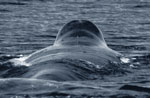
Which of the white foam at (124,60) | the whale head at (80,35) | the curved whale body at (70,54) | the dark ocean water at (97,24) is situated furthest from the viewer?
the whale head at (80,35)

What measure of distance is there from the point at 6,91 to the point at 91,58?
5265 mm

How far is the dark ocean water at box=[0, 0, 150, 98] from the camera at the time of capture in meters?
11.9

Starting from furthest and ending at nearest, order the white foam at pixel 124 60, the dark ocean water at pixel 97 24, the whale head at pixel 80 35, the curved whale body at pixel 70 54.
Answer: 1. the whale head at pixel 80 35
2. the white foam at pixel 124 60
3. the curved whale body at pixel 70 54
4. the dark ocean water at pixel 97 24

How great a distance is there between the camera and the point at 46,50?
59.2 ft

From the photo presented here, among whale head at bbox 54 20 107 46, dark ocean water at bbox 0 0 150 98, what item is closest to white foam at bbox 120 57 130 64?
dark ocean water at bbox 0 0 150 98

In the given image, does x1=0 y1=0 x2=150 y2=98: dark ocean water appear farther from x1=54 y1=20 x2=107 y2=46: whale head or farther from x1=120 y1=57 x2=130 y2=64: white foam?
x1=54 y1=20 x2=107 y2=46: whale head

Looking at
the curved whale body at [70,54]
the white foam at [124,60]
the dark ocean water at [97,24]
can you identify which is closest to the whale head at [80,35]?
the curved whale body at [70,54]

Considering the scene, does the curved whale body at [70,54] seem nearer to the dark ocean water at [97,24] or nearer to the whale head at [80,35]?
Result: the whale head at [80,35]

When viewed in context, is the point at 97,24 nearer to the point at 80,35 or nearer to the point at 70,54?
the point at 80,35

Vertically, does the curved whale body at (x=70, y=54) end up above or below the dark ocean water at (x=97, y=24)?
above

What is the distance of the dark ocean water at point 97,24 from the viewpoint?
1194 cm

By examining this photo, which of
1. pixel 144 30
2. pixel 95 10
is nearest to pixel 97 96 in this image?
pixel 144 30

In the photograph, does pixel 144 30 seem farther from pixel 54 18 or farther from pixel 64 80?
pixel 64 80

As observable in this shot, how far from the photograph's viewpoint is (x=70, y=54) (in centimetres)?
1652
